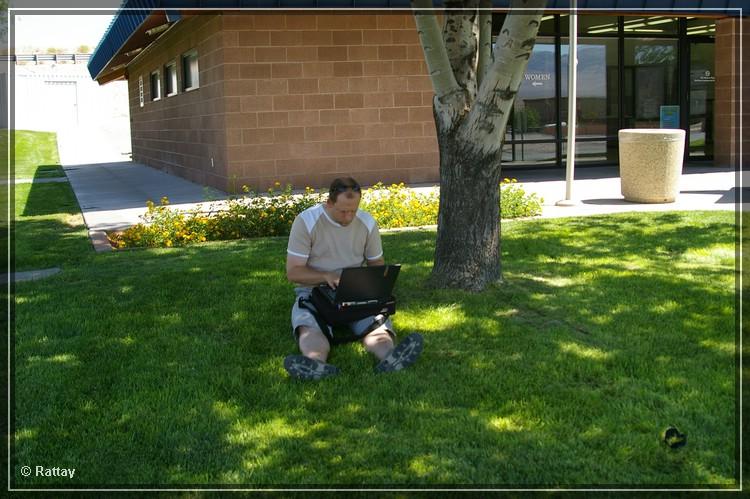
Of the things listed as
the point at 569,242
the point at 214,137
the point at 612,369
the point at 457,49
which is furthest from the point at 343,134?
the point at 612,369

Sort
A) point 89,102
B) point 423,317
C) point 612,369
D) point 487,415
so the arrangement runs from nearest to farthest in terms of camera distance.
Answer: point 487,415 → point 612,369 → point 423,317 → point 89,102

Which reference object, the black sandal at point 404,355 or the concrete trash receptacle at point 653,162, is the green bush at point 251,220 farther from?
the black sandal at point 404,355

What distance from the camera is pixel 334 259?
569cm

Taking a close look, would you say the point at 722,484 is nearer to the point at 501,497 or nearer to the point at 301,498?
the point at 501,497

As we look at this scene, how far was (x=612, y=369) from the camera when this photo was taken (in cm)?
498

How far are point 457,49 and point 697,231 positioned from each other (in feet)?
12.4

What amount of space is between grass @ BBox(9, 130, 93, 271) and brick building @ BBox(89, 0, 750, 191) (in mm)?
2691

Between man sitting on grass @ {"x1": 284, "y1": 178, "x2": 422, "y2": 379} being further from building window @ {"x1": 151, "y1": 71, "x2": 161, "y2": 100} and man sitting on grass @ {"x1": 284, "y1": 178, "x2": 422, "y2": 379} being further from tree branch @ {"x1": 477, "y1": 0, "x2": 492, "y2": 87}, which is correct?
building window @ {"x1": 151, "y1": 71, "x2": 161, "y2": 100}

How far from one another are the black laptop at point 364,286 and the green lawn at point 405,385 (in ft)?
1.10

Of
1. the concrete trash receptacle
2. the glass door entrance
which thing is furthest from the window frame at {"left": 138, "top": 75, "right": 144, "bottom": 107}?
the concrete trash receptacle

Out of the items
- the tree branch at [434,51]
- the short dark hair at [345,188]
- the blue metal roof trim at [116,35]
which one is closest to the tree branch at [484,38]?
the tree branch at [434,51]

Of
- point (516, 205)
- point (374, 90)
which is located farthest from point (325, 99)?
point (516, 205)

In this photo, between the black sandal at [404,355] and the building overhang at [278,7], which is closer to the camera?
the black sandal at [404,355]

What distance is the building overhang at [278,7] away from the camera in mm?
14586
